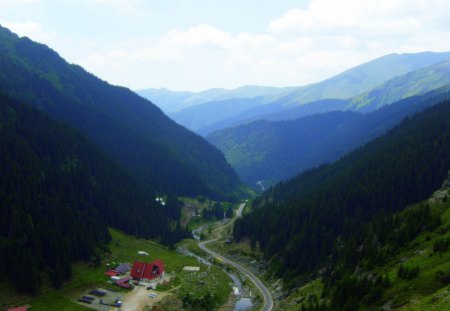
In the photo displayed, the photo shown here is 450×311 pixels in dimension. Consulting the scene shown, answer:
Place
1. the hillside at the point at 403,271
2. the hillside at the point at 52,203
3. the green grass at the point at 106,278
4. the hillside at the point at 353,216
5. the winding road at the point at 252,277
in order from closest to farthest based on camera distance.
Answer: the hillside at the point at 403,271 < the green grass at the point at 106,278 < the hillside at the point at 353,216 < the winding road at the point at 252,277 < the hillside at the point at 52,203

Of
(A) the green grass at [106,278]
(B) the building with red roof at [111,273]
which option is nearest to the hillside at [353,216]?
(A) the green grass at [106,278]

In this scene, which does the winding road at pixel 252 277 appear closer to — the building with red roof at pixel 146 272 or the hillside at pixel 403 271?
the hillside at pixel 403 271

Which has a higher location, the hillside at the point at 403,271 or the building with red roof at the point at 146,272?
the hillside at the point at 403,271

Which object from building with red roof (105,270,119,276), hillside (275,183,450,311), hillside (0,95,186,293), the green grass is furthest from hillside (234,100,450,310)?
hillside (0,95,186,293)

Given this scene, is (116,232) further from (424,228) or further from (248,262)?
(424,228)

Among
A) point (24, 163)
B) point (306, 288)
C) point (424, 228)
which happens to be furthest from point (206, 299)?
point (24, 163)

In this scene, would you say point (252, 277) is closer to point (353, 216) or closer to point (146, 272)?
point (146, 272)

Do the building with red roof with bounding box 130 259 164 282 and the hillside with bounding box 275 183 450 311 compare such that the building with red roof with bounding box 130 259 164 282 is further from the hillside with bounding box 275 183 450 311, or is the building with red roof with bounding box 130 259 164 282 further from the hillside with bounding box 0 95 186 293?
the hillside with bounding box 275 183 450 311
